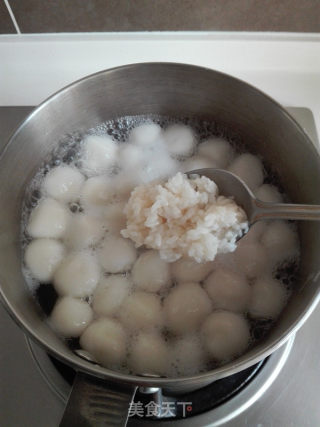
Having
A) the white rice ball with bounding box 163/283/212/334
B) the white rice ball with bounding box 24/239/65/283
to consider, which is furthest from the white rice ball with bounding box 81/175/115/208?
the white rice ball with bounding box 163/283/212/334

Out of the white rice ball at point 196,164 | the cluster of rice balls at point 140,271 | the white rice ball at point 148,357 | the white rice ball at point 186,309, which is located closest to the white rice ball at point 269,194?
the cluster of rice balls at point 140,271

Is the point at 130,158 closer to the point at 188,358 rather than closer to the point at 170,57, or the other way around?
the point at 170,57

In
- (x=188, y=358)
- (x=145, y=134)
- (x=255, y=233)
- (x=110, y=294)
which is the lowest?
(x=188, y=358)

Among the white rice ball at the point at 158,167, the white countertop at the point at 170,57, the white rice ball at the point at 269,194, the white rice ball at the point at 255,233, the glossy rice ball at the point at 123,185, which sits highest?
the white countertop at the point at 170,57

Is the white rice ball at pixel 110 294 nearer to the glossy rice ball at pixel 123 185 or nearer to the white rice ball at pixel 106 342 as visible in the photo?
the white rice ball at pixel 106 342

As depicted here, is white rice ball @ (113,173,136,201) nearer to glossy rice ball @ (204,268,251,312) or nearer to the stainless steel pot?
the stainless steel pot

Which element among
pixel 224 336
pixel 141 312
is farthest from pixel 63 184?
pixel 224 336

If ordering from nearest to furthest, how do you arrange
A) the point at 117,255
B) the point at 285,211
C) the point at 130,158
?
the point at 285,211, the point at 117,255, the point at 130,158
